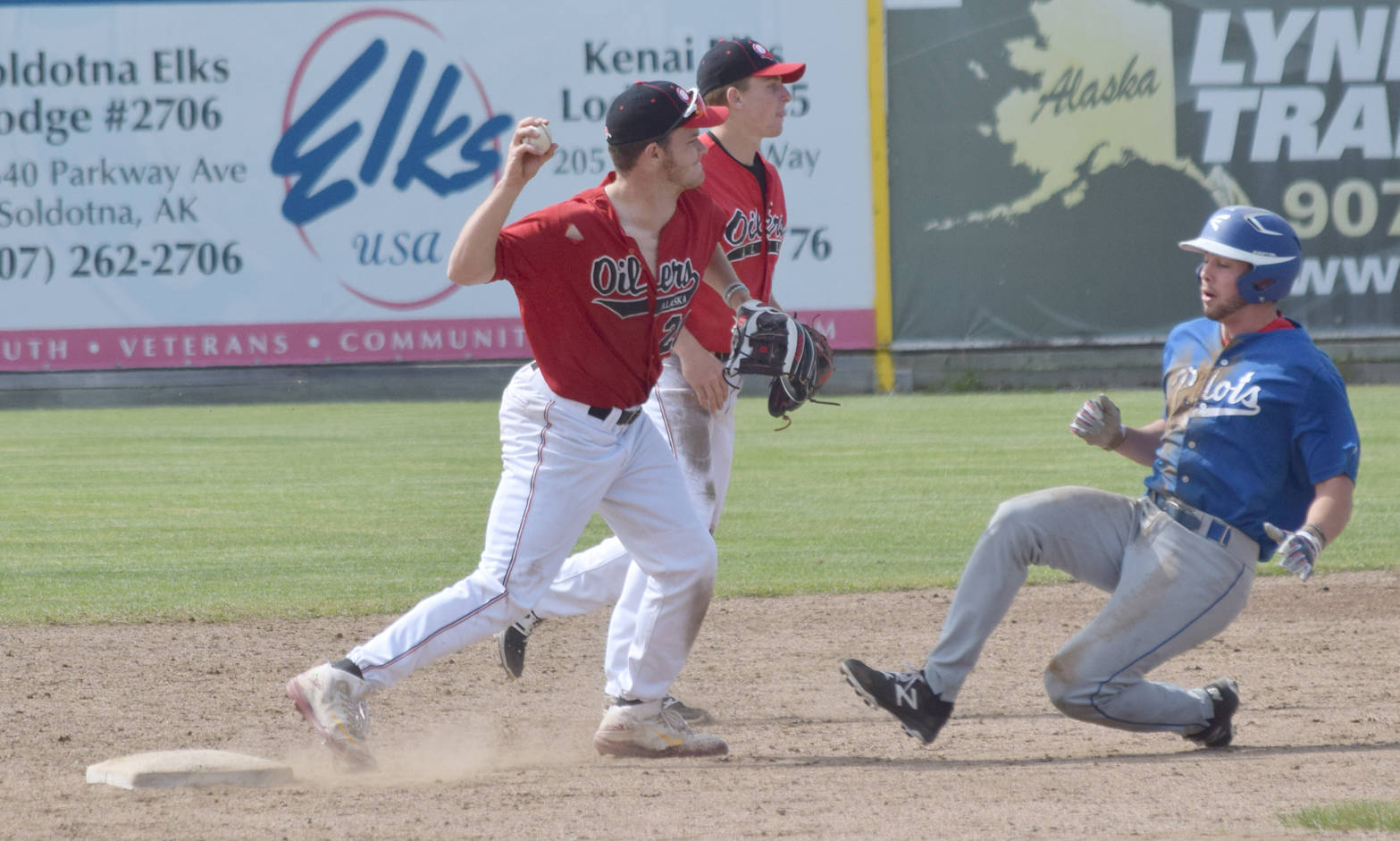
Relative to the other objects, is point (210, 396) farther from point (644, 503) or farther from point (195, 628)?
point (644, 503)

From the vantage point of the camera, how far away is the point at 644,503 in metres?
4.25

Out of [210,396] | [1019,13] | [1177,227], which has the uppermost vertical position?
[1019,13]

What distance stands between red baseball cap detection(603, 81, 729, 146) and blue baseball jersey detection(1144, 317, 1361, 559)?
160 cm

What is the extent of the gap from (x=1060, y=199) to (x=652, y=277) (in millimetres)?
14507

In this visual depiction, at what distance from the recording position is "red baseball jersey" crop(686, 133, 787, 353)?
5047mm

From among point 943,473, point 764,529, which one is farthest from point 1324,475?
point 943,473

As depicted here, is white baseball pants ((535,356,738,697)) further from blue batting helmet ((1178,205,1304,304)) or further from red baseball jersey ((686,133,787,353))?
blue batting helmet ((1178,205,1304,304))

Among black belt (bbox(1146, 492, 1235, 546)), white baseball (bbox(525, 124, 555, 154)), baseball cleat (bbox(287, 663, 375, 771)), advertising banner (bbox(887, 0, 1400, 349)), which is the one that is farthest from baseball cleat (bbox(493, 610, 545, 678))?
advertising banner (bbox(887, 0, 1400, 349))

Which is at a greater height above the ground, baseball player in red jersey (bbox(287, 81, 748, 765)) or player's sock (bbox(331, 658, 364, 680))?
baseball player in red jersey (bbox(287, 81, 748, 765))

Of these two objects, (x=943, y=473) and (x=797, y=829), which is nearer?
(x=797, y=829)

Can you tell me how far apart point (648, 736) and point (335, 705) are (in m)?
0.90

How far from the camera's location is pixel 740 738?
4637 mm

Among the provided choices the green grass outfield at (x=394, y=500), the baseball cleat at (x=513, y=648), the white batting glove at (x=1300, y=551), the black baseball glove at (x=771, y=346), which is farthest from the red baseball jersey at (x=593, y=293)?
the green grass outfield at (x=394, y=500)

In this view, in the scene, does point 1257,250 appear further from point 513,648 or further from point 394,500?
point 394,500
